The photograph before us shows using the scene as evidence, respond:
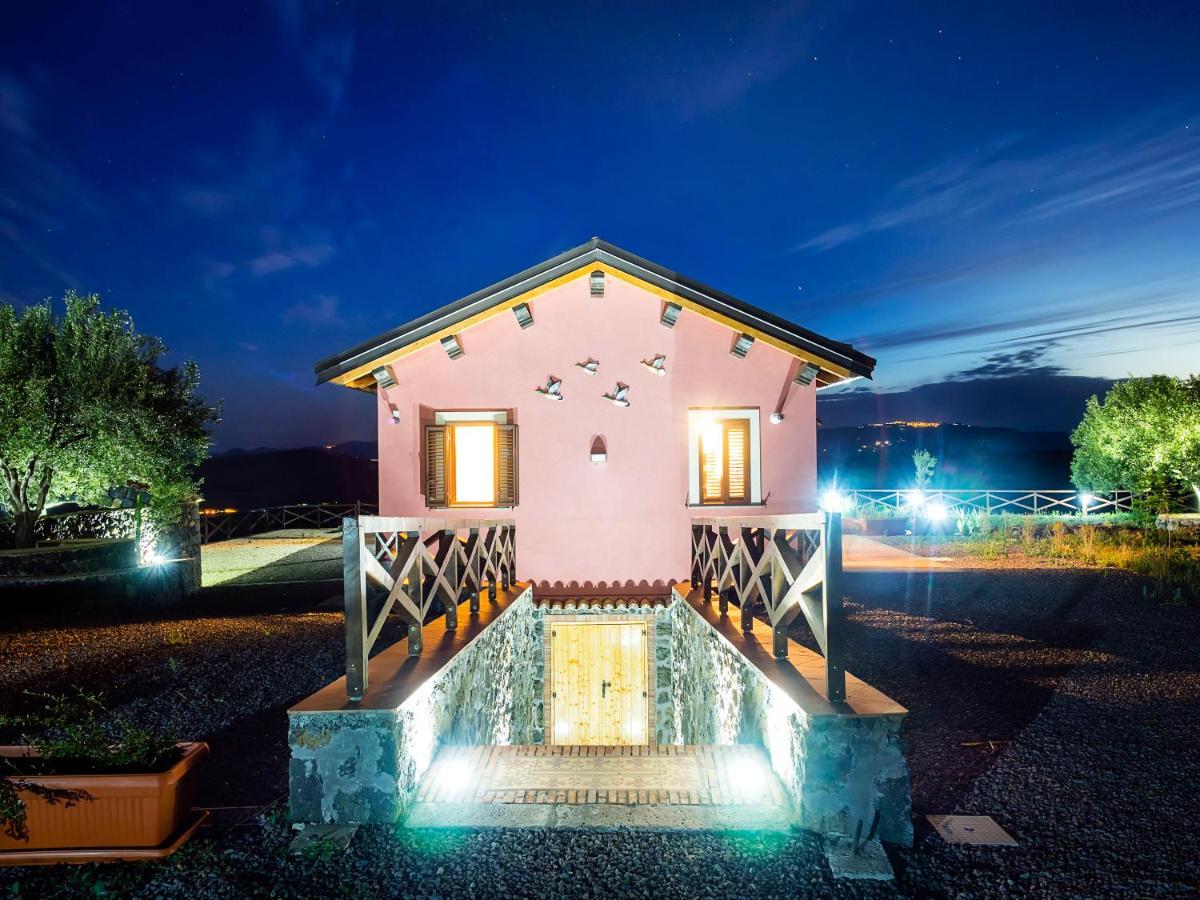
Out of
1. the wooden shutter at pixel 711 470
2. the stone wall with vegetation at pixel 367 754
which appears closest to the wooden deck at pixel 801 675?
the stone wall with vegetation at pixel 367 754

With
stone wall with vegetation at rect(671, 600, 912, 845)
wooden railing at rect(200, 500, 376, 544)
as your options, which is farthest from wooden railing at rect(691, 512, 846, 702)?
wooden railing at rect(200, 500, 376, 544)

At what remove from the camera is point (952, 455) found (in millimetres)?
100812

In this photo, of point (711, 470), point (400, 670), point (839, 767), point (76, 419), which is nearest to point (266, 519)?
point (76, 419)

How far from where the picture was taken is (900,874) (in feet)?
10.3

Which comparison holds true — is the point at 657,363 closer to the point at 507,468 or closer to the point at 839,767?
the point at 507,468

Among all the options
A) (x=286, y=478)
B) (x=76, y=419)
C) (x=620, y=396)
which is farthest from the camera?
(x=286, y=478)

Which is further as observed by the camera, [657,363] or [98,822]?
[657,363]

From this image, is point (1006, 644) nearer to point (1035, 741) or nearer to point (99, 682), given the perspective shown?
point (1035, 741)

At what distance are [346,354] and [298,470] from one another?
218ft

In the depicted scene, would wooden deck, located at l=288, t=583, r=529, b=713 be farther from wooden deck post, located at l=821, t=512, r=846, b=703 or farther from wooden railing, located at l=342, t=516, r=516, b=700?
wooden deck post, located at l=821, t=512, r=846, b=703

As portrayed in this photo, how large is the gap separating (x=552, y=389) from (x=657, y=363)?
63.3 inches

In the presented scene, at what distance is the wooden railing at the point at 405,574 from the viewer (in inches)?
148

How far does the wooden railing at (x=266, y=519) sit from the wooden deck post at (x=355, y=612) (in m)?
20.2

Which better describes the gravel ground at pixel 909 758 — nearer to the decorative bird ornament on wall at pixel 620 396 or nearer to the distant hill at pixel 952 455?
the decorative bird ornament on wall at pixel 620 396
